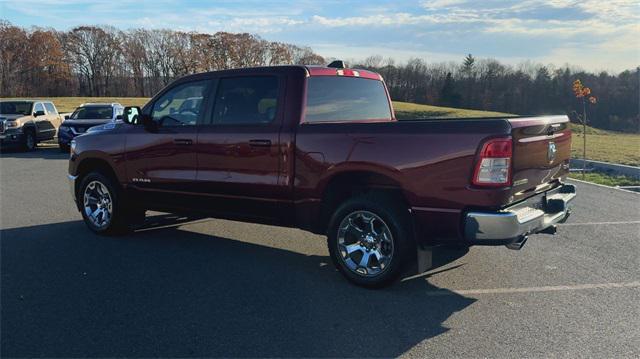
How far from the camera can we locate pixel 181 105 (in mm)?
5871

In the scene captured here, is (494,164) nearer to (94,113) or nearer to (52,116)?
(94,113)

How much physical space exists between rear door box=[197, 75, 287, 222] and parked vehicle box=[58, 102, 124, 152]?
12.6 meters

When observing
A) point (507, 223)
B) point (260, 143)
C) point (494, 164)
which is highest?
point (260, 143)

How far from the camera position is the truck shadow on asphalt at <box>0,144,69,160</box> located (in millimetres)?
16609

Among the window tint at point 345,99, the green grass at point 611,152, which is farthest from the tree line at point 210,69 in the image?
the window tint at point 345,99

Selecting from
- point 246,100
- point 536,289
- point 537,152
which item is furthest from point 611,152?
point 246,100

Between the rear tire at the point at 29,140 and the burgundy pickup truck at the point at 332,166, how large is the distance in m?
13.2

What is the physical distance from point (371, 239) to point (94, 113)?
15512 millimetres

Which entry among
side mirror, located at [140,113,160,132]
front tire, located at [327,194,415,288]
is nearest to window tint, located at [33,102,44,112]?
side mirror, located at [140,113,160,132]

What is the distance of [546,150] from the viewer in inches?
177

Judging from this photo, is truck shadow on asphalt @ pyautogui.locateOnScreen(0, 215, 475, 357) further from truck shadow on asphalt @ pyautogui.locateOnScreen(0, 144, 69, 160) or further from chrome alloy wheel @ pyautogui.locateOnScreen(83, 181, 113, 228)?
truck shadow on asphalt @ pyautogui.locateOnScreen(0, 144, 69, 160)

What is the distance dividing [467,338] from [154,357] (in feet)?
7.01

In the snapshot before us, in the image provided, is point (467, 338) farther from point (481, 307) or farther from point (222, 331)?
point (222, 331)

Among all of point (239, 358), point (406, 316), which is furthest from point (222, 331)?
point (406, 316)
